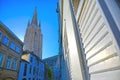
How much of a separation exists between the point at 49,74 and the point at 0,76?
64.8 ft

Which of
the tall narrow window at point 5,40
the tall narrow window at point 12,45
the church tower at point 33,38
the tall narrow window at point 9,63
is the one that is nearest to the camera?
the tall narrow window at point 5,40

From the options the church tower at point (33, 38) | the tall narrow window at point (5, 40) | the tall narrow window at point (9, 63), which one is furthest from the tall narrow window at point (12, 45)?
the church tower at point (33, 38)

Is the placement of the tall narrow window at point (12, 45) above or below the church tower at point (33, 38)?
below

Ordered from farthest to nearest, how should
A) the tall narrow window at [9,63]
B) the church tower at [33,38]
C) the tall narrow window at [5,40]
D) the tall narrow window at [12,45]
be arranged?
the church tower at [33,38], the tall narrow window at [12,45], the tall narrow window at [9,63], the tall narrow window at [5,40]

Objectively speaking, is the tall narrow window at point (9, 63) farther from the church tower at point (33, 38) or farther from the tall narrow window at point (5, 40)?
the church tower at point (33, 38)

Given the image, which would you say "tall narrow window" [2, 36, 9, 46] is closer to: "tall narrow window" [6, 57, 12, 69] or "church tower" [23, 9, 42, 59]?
"tall narrow window" [6, 57, 12, 69]

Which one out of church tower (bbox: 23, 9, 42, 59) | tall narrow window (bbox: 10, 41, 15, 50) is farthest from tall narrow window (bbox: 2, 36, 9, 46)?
church tower (bbox: 23, 9, 42, 59)

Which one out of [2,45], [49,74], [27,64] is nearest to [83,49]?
[2,45]

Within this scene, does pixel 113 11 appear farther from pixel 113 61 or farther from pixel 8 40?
pixel 8 40

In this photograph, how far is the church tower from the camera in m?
57.3

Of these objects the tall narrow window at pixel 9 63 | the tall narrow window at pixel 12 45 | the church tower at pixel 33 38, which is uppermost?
the church tower at pixel 33 38

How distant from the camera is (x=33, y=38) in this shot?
194 ft

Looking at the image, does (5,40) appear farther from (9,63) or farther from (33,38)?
(33,38)

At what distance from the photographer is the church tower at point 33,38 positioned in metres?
57.3
